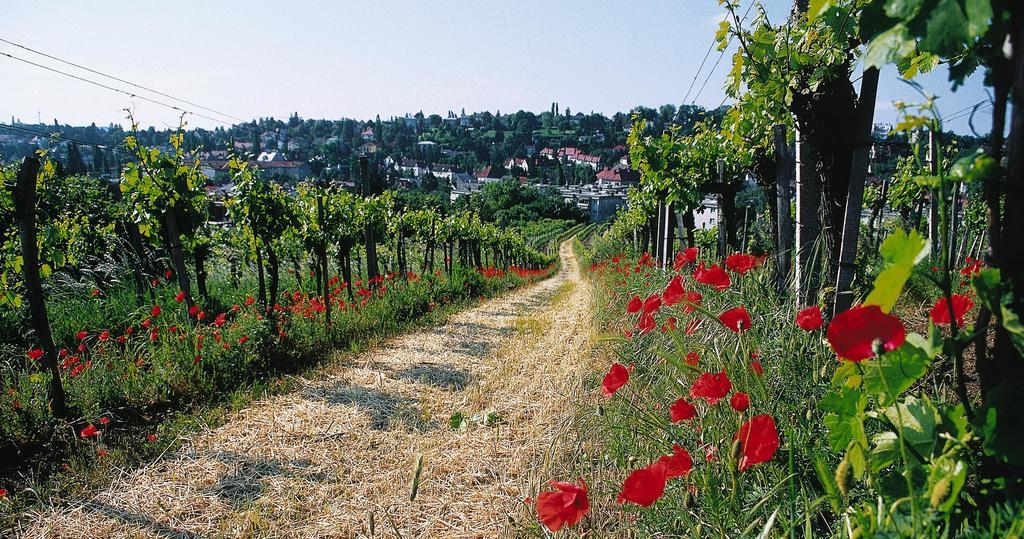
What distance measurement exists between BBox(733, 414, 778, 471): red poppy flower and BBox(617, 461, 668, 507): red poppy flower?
0.22 metres

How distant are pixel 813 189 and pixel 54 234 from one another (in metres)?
6.13

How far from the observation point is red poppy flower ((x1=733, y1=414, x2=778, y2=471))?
122 centimetres

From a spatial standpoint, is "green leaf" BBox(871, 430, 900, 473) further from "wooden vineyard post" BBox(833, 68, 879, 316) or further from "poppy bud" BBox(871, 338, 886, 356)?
"wooden vineyard post" BBox(833, 68, 879, 316)

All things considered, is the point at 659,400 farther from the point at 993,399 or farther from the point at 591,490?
the point at 993,399

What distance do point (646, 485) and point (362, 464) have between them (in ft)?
8.30

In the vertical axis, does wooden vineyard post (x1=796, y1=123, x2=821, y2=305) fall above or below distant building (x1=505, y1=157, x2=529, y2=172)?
below

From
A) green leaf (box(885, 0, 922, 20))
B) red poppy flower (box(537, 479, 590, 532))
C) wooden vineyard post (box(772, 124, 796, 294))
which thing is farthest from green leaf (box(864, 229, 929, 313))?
wooden vineyard post (box(772, 124, 796, 294))

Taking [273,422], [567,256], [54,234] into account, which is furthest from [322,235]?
[567,256]

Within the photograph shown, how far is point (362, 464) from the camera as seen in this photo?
329cm

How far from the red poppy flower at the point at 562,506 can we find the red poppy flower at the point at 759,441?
1.30 feet

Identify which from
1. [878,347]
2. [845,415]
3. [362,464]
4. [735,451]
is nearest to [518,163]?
[362,464]

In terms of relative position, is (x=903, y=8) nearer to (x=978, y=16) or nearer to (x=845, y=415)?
(x=978, y=16)

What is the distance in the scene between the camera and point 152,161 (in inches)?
212

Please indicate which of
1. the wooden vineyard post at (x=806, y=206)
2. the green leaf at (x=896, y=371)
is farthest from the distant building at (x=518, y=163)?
the green leaf at (x=896, y=371)
